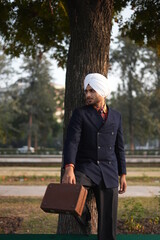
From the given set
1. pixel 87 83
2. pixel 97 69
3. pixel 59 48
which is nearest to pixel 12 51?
pixel 59 48

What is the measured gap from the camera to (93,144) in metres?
3.80

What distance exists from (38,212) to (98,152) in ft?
13.9

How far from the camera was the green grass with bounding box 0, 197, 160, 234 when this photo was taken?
6.40 metres

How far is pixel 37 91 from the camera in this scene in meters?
54.8

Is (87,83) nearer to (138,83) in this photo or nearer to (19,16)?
(19,16)

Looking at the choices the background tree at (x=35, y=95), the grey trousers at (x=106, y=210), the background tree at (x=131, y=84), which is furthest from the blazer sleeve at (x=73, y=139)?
the background tree at (x=35, y=95)

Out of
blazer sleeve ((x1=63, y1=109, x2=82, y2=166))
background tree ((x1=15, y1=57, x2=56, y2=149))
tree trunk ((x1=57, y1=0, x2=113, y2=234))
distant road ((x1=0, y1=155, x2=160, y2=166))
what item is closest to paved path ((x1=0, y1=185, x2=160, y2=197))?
tree trunk ((x1=57, y1=0, x2=113, y2=234))

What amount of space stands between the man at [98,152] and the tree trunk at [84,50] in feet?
4.10

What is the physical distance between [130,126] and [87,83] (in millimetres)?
40330

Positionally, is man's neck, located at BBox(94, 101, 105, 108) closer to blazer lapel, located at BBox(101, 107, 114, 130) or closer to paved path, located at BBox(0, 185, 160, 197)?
blazer lapel, located at BBox(101, 107, 114, 130)

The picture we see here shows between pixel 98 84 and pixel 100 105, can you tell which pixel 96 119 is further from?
pixel 98 84

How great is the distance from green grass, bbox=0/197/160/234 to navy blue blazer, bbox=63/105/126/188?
2598 mm

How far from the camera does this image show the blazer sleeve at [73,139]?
3.62 meters

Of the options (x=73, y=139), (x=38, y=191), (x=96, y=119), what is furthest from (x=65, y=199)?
(x=38, y=191)
